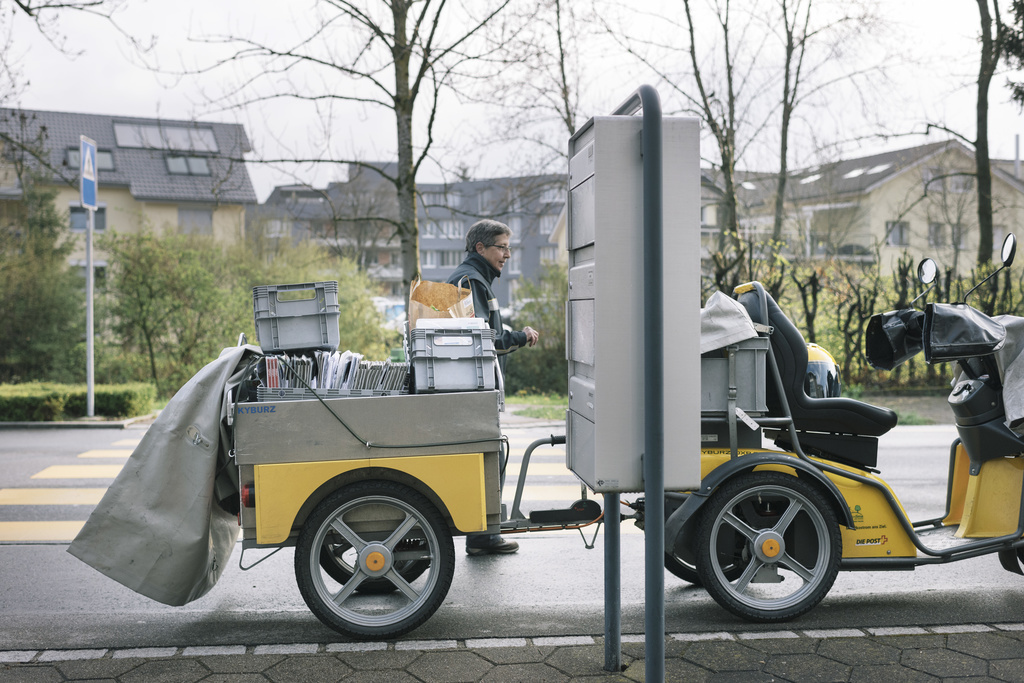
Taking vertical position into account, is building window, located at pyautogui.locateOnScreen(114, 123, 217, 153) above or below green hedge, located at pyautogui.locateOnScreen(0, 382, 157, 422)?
above

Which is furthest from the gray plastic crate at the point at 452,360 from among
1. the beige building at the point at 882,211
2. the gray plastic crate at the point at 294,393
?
the beige building at the point at 882,211

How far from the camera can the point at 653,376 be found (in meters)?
2.73

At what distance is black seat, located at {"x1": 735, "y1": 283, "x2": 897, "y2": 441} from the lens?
458 centimetres

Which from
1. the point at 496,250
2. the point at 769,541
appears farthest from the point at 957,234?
the point at 769,541

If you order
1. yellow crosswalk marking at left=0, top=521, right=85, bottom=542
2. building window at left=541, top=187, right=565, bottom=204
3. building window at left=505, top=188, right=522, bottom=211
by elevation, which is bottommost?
yellow crosswalk marking at left=0, top=521, right=85, bottom=542

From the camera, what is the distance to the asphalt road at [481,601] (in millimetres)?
4351

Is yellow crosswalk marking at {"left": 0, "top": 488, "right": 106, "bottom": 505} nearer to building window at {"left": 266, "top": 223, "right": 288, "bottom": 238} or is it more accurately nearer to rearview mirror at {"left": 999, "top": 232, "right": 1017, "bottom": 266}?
rearview mirror at {"left": 999, "top": 232, "right": 1017, "bottom": 266}

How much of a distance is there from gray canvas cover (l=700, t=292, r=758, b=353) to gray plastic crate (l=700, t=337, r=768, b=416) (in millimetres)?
86

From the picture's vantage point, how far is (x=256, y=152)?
1291 centimetres

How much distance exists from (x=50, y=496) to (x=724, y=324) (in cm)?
622

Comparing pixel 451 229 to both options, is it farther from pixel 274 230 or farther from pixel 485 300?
pixel 274 230

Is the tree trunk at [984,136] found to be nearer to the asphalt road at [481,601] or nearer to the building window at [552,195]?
the building window at [552,195]

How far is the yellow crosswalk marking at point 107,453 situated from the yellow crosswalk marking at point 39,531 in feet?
9.93

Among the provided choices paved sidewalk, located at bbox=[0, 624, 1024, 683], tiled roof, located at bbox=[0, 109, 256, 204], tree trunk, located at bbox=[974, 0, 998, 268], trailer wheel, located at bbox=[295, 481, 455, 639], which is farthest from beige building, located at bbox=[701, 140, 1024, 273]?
trailer wheel, located at bbox=[295, 481, 455, 639]
